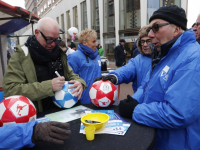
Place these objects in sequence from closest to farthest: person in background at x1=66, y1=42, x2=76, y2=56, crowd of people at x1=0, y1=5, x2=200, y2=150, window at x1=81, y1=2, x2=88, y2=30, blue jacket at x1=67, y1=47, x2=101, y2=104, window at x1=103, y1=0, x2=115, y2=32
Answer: crowd of people at x1=0, y1=5, x2=200, y2=150
blue jacket at x1=67, y1=47, x2=101, y2=104
person in background at x1=66, y1=42, x2=76, y2=56
window at x1=103, y1=0, x2=115, y2=32
window at x1=81, y1=2, x2=88, y2=30

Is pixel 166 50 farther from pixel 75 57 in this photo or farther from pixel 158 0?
pixel 158 0

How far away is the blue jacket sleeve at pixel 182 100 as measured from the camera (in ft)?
3.91

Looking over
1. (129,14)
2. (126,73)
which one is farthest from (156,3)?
(126,73)

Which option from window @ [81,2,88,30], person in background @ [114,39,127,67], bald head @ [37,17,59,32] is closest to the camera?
bald head @ [37,17,59,32]

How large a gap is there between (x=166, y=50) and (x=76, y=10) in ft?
74.0

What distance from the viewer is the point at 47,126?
1.15 metres

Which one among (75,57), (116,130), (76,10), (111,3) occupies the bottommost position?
(116,130)

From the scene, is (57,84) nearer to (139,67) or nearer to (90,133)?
(90,133)

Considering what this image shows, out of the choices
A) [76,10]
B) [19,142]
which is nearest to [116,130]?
[19,142]

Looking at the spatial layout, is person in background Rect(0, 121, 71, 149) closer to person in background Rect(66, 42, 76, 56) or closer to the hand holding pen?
the hand holding pen

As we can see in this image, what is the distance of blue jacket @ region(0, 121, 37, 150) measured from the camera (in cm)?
107

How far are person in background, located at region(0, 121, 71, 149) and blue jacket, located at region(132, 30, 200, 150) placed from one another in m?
0.71

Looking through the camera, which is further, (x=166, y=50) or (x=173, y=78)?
(x=166, y=50)

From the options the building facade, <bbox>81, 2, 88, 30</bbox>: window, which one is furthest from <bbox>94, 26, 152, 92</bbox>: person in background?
<bbox>81, 2, 88, 30</bbox>: window
